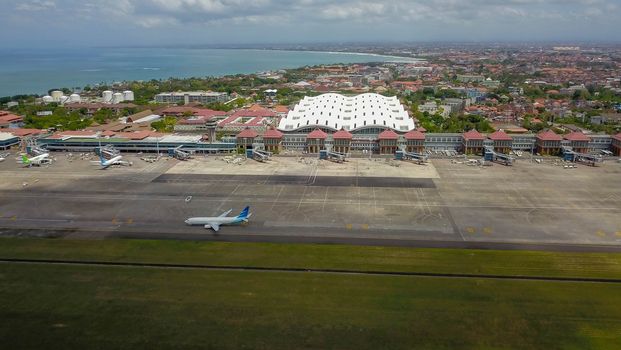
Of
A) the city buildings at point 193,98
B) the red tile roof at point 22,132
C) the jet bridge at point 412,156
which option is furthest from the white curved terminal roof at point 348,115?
the red tile roof at point 22,132

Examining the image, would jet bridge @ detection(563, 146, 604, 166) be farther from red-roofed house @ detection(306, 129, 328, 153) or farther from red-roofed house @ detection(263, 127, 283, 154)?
red-roofed house @ detection(263, 127, 283, 154)

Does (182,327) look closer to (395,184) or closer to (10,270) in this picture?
(10,270)

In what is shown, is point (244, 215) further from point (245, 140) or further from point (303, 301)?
point (245, 140)

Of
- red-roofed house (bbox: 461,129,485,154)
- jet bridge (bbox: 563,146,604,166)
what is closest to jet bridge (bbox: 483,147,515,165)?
red-roofed house (bbox: 461,129,485,154)

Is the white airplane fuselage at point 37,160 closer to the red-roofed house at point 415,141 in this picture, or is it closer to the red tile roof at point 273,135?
the red tile roof at point 273,135

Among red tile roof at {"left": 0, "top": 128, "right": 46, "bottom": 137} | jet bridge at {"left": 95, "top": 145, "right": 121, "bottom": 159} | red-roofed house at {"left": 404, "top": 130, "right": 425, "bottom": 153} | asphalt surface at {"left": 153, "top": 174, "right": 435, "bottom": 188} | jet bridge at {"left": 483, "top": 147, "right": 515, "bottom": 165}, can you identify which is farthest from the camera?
red tile roof at {"left": 0, "top": 128, "right": 46, "bottom": 137}

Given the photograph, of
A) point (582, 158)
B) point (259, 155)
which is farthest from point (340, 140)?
point (582, 158)
